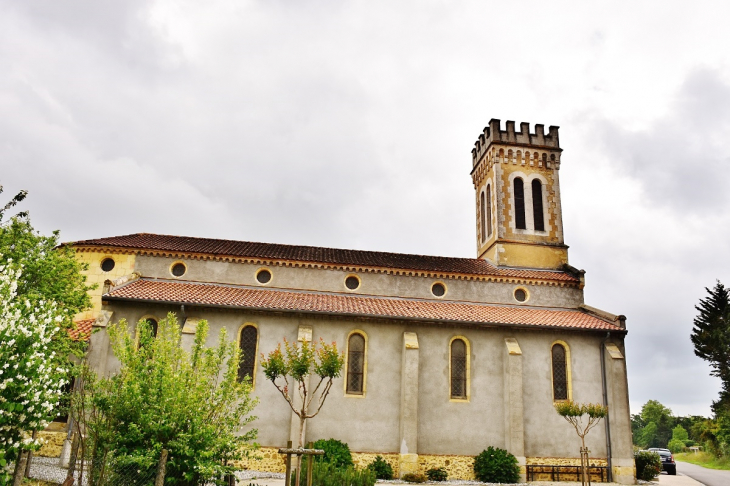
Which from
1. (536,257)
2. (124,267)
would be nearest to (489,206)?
(536,257)

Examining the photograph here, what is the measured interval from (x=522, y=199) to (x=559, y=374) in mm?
11055

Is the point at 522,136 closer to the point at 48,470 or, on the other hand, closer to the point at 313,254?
the point at 313,254

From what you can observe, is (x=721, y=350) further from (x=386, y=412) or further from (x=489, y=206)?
(x=386, y=412)

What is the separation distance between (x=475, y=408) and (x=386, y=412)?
3.80 metres

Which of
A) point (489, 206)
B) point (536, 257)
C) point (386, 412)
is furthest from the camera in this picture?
point (489, 206)

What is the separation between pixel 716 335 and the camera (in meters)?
42.1

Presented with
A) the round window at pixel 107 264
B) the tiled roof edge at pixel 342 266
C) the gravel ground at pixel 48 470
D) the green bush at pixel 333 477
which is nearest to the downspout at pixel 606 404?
the tiled roof edge at pixel 342 266

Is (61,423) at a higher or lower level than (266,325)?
lower

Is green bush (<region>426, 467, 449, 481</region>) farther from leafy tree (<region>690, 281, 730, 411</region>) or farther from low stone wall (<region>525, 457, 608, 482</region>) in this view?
leafy tree (<region>690, 281, 730, 411</region>)

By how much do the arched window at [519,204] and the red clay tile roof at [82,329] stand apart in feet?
71.8

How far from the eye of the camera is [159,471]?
11.1 m

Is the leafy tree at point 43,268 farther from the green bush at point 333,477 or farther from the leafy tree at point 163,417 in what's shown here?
the green bush at point 333,477

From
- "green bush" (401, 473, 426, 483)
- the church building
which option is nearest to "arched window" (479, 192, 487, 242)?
the church building

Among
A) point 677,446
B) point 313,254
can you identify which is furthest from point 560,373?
point 677,446
